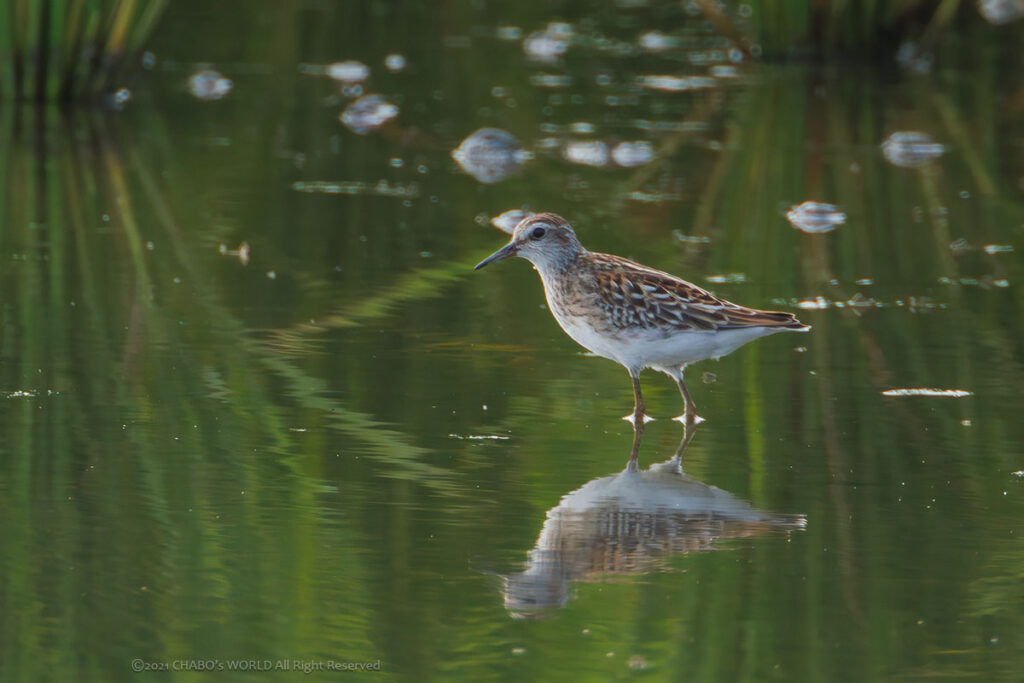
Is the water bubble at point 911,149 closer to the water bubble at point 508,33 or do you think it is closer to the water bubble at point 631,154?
the water bubble at point 631,154

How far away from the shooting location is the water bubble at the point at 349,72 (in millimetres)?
14805

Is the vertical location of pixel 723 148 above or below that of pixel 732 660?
above

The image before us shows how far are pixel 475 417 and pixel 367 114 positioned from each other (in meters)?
7.03

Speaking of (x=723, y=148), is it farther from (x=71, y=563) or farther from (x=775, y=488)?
(x=71, y=563)

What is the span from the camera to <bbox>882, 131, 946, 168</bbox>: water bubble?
12078mm

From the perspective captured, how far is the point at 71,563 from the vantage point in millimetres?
4660

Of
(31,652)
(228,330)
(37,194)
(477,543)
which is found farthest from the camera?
(37,194)

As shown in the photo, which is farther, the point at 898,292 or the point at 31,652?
the point at 898,292

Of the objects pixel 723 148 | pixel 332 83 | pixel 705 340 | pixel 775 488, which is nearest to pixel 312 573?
pixel 775 488

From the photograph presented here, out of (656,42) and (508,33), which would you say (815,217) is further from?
(508,33)

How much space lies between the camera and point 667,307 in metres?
6.50

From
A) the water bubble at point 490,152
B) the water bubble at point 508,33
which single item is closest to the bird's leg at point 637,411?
the water bubble at point 490,152

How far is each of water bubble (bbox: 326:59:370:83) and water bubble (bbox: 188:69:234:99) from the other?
3.23ft

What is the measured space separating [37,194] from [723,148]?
4895 mm
